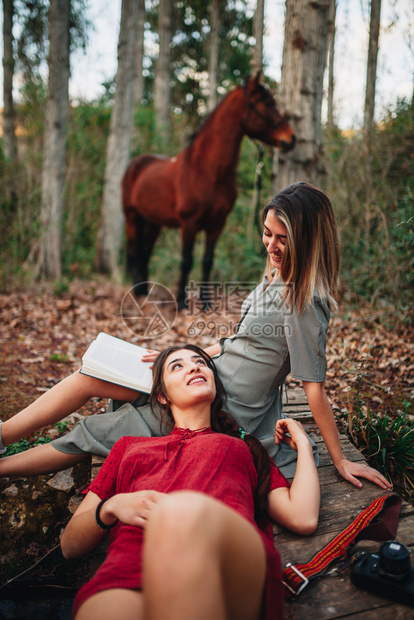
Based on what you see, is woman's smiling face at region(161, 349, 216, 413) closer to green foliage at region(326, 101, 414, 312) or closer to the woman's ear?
the woman's ear

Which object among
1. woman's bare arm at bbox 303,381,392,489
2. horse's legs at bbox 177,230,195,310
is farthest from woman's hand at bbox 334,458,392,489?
horse's legs at bbox 177,230,195,310

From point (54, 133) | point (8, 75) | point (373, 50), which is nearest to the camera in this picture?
point (54, 133)

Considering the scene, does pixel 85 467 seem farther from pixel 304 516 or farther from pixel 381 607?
pixel 381 607

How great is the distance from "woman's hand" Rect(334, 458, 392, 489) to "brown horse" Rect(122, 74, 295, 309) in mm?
3805

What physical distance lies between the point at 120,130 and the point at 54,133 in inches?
65.4

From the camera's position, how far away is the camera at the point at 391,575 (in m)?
1.41

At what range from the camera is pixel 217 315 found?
19.5ft

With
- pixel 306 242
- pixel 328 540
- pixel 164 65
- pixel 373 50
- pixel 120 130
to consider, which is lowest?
pixel 328 540

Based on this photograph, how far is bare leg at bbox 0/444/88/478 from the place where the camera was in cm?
210

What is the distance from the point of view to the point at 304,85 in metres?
4.73

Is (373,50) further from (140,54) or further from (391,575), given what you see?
(140,54)

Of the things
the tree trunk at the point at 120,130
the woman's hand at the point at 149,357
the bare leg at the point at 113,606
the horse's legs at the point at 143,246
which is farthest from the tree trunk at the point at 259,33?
the bare leg at the point at 113,606

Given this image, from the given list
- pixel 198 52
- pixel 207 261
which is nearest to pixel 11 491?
pixel 207 261

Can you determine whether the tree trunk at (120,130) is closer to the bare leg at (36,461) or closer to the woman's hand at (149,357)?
the woman's hand at (149,357)
